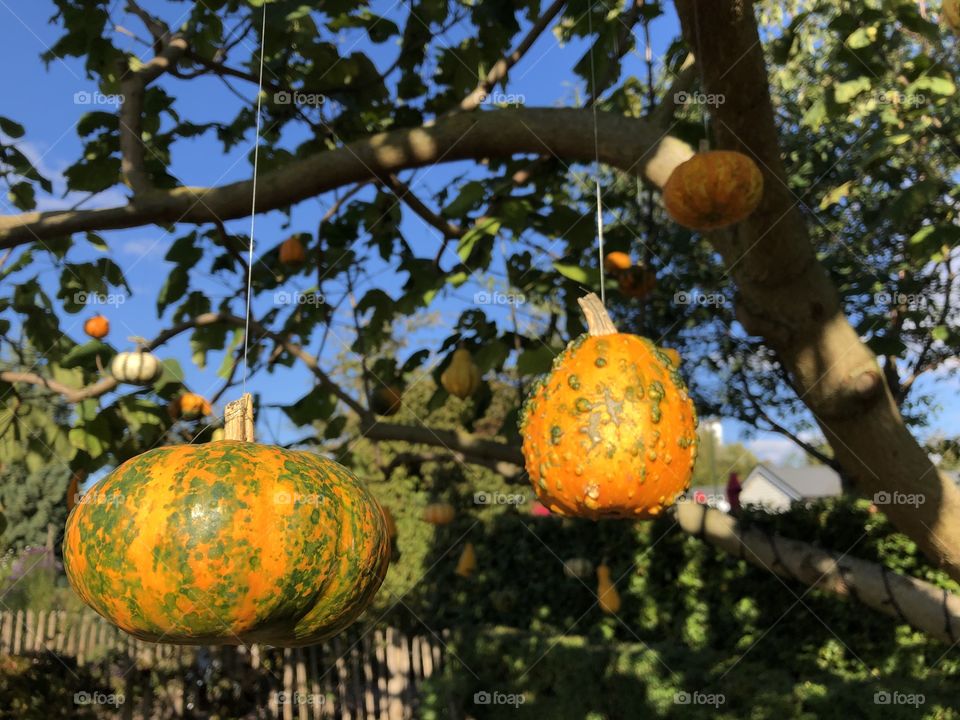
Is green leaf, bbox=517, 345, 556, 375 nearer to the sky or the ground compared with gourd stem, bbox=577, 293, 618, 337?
nearer to the sky

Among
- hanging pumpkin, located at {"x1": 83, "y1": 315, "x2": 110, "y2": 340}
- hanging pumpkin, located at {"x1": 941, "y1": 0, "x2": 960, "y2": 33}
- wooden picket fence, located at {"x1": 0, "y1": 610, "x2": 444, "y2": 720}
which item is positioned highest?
hanging pumpkin, located at {"x1": 83, "y1": 315, "x2": 110, "y2": 340}

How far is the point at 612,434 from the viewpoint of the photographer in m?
1.71

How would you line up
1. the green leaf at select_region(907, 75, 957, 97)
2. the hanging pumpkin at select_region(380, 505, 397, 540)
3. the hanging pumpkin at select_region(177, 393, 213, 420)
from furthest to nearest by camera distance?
the hanging pumpkin at select_region(177, 393, 213, 420) → the green leaf at select_region(907, 75, 957, 97) → the hanging pumpkin at select_region(380, 505, 397, 540)

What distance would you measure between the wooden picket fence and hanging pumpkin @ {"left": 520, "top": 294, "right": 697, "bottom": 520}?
20.1 feet

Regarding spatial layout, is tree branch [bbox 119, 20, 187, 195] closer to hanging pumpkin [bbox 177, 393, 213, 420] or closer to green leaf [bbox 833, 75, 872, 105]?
hanging pumpkin [bbox 177, 393, 213, 420]

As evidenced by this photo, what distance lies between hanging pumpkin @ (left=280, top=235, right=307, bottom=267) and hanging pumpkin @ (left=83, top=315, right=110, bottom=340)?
225 centimetres

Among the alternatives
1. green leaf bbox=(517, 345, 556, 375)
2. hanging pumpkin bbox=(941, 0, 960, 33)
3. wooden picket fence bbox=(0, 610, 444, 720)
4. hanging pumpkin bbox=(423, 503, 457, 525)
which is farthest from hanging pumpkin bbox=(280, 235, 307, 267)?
wooden picket fence bbox=(0, 610, 444, 720)

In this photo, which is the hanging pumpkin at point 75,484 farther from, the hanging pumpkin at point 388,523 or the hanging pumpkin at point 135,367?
the hanging pumpkin at point 388,523

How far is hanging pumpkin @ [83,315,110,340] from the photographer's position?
6.22 metres

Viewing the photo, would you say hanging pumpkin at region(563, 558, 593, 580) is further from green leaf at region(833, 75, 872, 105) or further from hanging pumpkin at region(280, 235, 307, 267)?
green leaf at region(833, 75, 872, 105)

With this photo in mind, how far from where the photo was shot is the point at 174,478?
140cm

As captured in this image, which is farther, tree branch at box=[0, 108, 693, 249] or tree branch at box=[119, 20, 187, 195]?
tree branch at box=[119, 20, 187, 195]

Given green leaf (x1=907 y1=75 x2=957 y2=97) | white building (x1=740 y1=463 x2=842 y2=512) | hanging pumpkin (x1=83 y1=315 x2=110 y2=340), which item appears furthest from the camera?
white building (x1=740 y1=463 x2=842 y2=512)

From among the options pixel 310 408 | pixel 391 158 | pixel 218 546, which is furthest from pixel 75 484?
pixel 218 546
